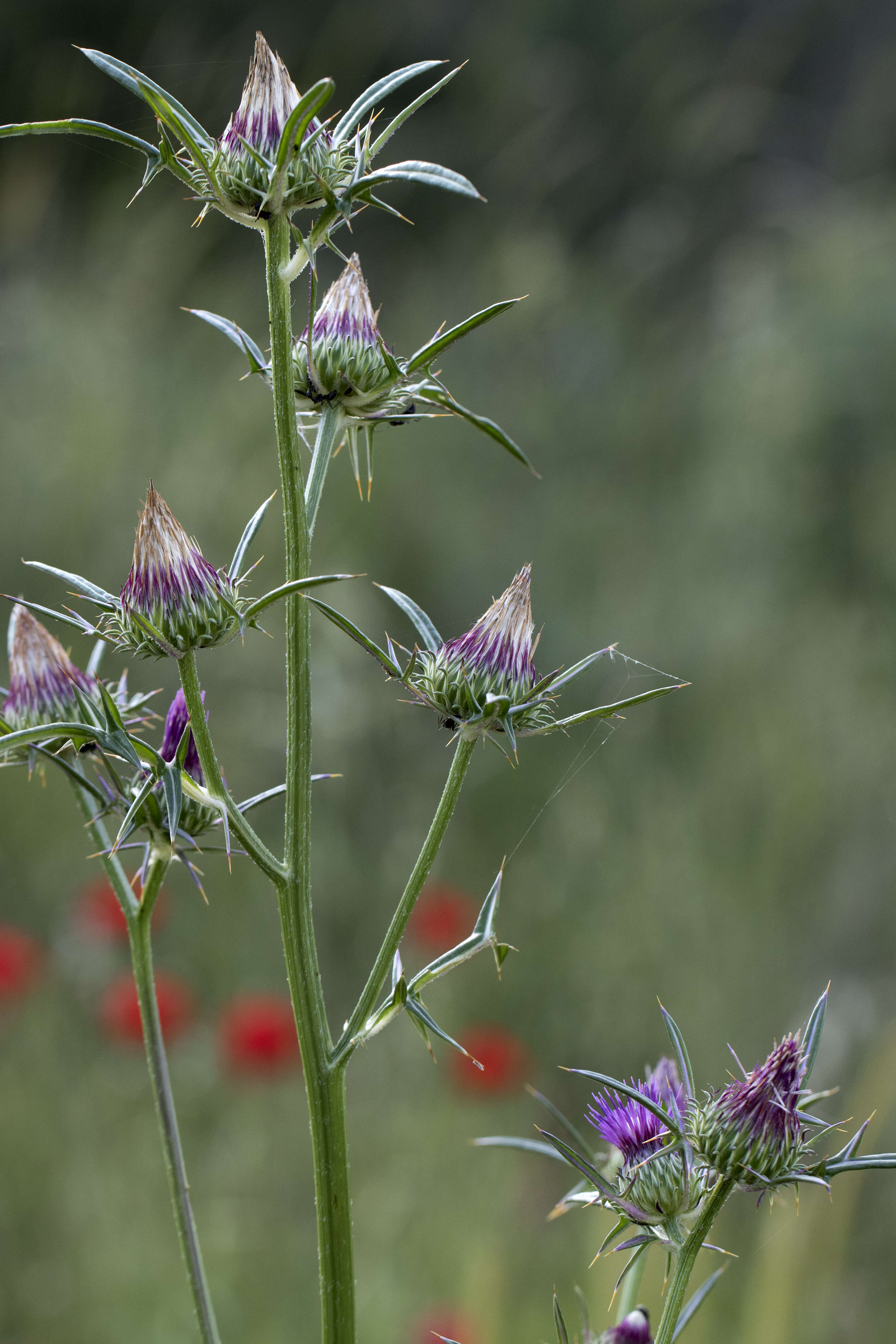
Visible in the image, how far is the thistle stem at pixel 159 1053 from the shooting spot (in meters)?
0.98

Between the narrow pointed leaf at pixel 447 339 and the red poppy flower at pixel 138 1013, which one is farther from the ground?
the narrow pointed leaf at pixel 447 339

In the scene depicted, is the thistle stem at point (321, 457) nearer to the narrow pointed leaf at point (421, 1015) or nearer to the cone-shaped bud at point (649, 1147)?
the narrow pointed leaf at point (421, 1015)

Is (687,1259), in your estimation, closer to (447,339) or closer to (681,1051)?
(681,1051)

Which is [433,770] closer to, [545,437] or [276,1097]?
[276,1097]

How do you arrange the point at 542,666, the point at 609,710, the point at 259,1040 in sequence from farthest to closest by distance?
the point at 542,666, the point at 259,1040, the point at 609,710

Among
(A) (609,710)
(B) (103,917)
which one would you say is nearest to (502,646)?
(A) (609,710)

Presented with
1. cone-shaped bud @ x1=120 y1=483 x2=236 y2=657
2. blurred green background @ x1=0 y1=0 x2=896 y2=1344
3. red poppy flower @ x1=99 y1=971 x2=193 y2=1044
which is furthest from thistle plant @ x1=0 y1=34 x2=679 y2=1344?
red poppy flower @ x1=99 y1=971 x2=193 y2=1044

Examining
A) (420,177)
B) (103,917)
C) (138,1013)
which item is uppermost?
(420,177)

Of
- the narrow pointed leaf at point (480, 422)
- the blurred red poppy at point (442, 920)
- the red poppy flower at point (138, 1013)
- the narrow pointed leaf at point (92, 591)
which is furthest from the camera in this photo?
the blurred red poppy at point (442, 920)

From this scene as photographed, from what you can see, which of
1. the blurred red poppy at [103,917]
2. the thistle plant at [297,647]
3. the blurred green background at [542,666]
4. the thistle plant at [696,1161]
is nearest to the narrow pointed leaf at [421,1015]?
the thistle plant at [297,647]

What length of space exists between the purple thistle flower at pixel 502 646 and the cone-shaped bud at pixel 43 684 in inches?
16.0

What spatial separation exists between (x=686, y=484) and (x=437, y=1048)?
3304mm

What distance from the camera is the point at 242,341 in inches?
43.6

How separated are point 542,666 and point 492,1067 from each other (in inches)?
84.0
